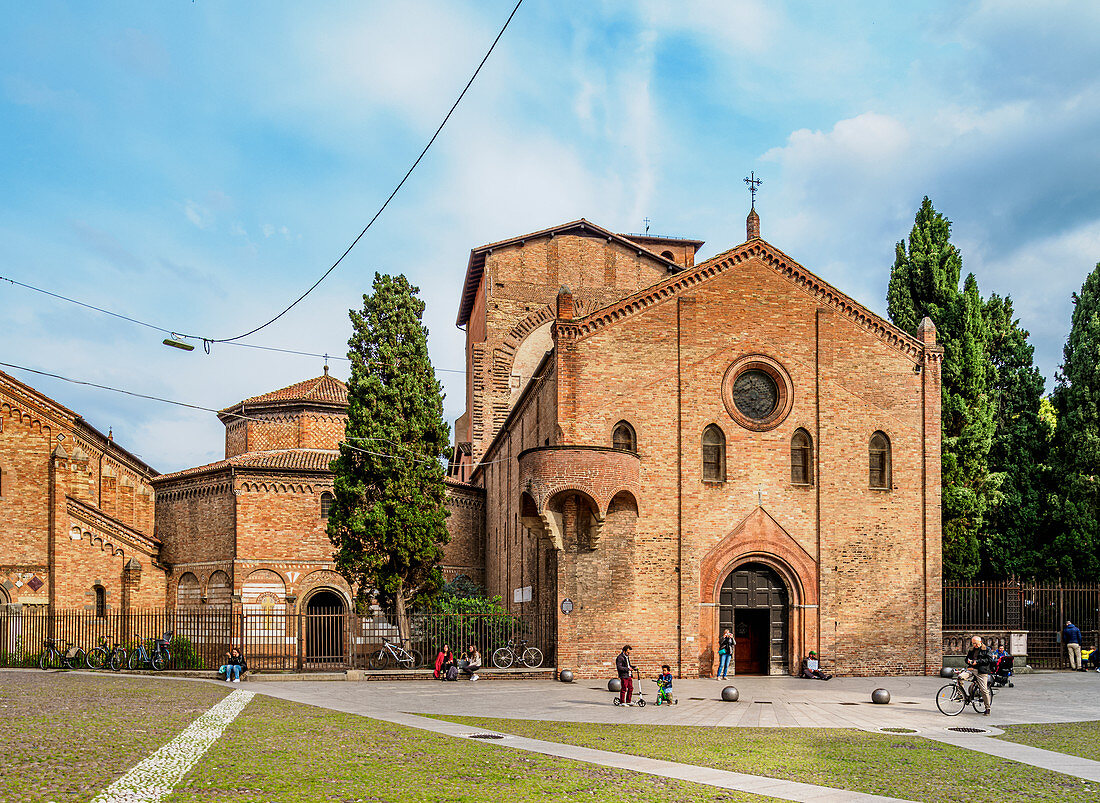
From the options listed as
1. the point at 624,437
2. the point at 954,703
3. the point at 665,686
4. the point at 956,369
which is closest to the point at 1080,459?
the point at 956,369

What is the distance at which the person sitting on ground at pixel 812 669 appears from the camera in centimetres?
2608

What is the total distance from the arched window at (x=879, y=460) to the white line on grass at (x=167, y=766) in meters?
18.2

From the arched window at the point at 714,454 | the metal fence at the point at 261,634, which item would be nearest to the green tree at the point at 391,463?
the metal fence at the point at 261,634

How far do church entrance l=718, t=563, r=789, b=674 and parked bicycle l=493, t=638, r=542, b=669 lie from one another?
15.9ft

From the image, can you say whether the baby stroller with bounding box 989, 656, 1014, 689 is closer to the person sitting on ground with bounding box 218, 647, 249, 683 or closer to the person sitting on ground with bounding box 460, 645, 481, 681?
the person sitting on ground with bounding box 460, 645, 481, 681

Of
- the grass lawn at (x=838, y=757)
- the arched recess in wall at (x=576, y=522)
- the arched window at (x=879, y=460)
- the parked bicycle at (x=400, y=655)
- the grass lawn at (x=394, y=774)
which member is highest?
the arched window at (x=879, y=460)

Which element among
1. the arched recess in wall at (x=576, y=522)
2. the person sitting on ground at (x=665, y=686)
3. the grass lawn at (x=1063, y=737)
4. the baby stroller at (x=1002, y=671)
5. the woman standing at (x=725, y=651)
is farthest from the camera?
the woman standing at (x=725, y=651)

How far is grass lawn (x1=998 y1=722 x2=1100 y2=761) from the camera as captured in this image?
1423 cm

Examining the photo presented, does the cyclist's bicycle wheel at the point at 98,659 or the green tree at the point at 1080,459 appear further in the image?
the green tree at the point at 1080,459

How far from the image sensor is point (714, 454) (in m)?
27.4

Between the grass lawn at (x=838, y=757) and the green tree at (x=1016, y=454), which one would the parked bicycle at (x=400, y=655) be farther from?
the green tree at (x=1016, y=454)

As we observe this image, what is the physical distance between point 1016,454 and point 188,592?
1216 inches

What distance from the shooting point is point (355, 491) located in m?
29.6

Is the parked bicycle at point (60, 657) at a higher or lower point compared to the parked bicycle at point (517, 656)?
lower
